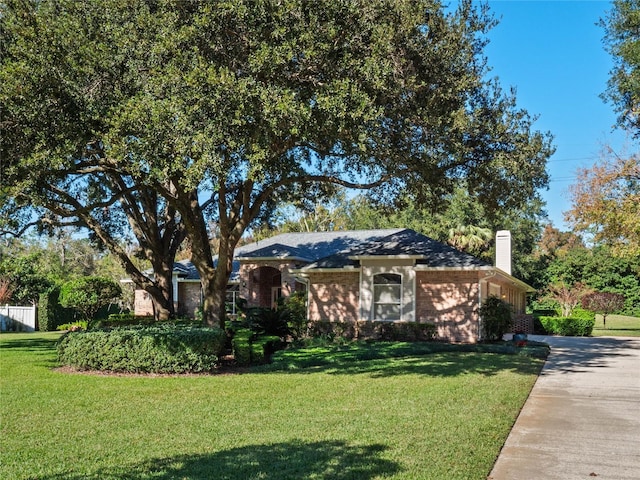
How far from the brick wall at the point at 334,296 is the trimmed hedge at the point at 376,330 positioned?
0.41 metres

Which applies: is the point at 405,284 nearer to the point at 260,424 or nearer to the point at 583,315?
the point at 583,315

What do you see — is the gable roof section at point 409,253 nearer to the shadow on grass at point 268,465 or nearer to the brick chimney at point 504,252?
the brick chimney at point 504,252

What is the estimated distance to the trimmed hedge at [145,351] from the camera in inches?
456

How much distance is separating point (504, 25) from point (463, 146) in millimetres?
3124

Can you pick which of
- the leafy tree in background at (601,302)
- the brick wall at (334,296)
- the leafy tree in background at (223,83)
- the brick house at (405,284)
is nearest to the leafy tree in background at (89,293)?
the brick house at (405,284)

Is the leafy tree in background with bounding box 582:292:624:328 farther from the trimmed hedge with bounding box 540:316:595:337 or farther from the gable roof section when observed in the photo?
the gable roof section

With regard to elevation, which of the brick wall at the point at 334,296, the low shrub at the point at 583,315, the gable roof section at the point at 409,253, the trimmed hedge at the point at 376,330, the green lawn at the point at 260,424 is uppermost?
the gable roof section at the point at 409,253

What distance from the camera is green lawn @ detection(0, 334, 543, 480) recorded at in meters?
5.31

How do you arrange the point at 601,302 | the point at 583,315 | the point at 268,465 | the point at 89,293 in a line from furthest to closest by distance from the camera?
the point at 601,302 → the point at 583,315 → the point at 89,293 → the point at 268,465

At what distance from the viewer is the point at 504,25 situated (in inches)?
489

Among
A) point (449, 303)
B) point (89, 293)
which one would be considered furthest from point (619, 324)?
point (89, 293)

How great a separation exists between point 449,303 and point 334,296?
14.2 ft

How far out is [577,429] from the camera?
724 centimetres

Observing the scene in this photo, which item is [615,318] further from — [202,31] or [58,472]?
[58,472]
